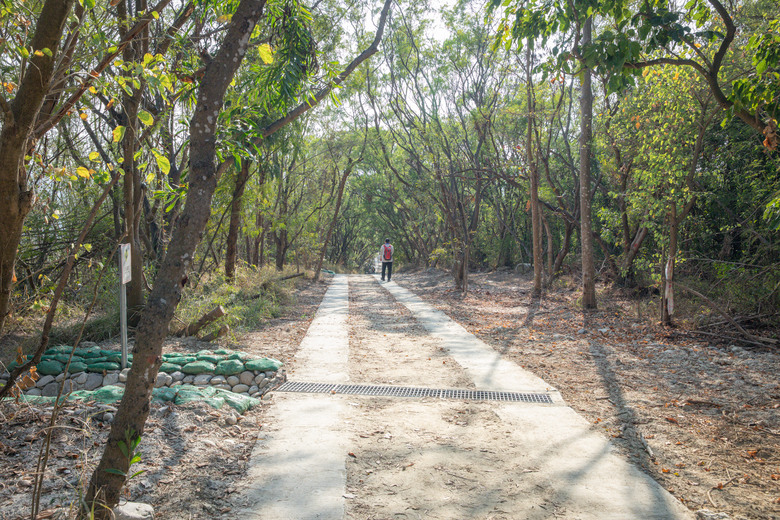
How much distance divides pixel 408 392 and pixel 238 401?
63.1 inches

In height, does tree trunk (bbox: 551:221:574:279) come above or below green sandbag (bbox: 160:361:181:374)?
above

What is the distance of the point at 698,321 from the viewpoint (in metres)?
7.73

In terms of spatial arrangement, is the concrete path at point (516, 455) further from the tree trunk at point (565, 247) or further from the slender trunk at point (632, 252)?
the tree trunk at point (565, 247)

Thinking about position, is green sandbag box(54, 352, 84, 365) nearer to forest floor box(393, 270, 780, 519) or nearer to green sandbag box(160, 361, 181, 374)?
green sandbag box(160, 361, 181, 374)

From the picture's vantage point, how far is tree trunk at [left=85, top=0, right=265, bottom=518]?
2203mm

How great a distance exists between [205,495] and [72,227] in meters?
6.66

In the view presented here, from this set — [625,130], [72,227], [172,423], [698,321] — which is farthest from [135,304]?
[625,130]

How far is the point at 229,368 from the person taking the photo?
17.7ft

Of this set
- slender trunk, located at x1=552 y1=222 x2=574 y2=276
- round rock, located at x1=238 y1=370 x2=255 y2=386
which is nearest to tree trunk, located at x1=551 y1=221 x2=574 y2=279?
slender trunk, located at x1=552 y1=222 x2=574 y2=276

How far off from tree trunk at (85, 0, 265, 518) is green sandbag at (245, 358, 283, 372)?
10.3 feet

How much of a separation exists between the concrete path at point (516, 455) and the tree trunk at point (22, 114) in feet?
6.44

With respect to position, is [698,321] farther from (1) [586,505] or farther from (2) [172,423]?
(2) [172,423]

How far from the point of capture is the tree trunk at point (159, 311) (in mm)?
2203

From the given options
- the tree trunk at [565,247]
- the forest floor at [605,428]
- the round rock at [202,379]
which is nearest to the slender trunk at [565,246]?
the tree trunk at [565,247]
